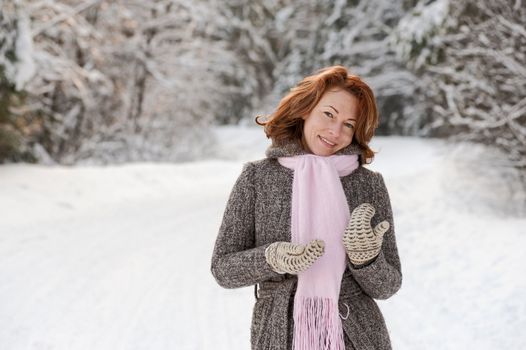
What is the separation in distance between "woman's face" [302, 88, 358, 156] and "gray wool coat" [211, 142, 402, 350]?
0.15 feet

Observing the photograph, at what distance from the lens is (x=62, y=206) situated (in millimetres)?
9250

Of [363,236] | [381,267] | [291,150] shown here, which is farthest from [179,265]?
[363,236]

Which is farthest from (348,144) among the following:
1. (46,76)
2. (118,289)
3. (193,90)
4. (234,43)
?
(234,43)

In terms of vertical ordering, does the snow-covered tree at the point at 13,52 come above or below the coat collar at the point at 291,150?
above

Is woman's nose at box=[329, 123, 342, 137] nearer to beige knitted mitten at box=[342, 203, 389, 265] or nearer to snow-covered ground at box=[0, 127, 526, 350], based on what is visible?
beige knitted mitten at box=[342, 203, 389, 265]

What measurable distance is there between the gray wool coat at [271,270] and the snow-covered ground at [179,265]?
2.42 m

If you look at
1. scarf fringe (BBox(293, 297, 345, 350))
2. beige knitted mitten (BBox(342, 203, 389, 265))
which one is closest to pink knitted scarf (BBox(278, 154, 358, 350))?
scarf fringe (BBox(293, 297, 345, 350))

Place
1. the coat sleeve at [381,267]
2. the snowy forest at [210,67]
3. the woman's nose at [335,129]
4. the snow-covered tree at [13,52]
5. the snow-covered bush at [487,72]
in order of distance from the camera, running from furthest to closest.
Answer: the snow-covered tree at [13,52], the snowy forest at [210,67], the snow-covered bush at [487,72], the woman's nose at [335,129], the coat sleeve at [381,267]

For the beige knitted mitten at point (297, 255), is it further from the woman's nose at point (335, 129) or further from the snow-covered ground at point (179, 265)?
the snow-covered ground at point (179, 265)

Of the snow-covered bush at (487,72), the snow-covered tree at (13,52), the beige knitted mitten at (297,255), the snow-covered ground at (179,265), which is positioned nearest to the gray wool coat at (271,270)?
the beige knitted mitten at (297,255)

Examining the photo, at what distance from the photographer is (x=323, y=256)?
191cm

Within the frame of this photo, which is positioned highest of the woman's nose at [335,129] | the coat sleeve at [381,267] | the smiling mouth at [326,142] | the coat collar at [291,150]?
the woman's nose at [335,129]

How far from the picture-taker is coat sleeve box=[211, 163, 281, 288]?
1930mm

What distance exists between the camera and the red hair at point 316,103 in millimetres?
2020
